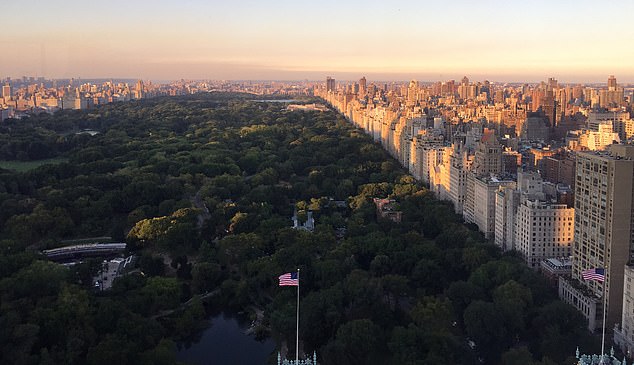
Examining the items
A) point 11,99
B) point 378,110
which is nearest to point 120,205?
point 378,110

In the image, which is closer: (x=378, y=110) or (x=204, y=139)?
(x=204, y=139)

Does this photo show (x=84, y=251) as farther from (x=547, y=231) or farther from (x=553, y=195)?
(x=553, y=195)

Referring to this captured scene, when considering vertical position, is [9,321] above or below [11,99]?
below

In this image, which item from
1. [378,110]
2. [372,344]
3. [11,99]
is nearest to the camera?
[372,344]

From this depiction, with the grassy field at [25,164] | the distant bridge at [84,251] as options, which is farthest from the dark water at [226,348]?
the grassy field at [25,164]

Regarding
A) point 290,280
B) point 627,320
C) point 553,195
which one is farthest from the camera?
point 553,195

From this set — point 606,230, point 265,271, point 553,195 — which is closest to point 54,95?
point 265,271

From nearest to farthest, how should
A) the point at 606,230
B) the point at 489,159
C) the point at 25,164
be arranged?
the point at 606,230
the point at 489,159
the point at 25,164

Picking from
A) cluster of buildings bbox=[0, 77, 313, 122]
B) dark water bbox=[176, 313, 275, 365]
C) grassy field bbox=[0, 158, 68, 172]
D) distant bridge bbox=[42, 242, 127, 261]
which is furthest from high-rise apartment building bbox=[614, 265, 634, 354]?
→ cluster of buildings bbox=[0, 77, 313, 122]

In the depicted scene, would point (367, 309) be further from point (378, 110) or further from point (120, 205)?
point (378, 110)
